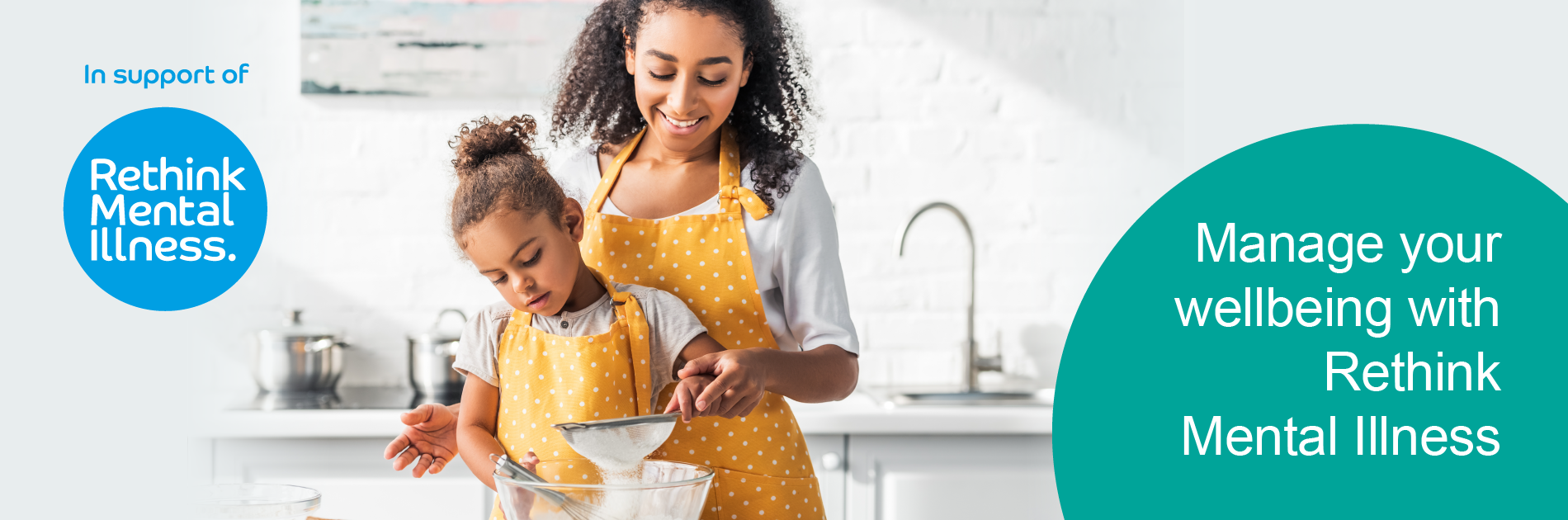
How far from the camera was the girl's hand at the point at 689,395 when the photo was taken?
86 cm

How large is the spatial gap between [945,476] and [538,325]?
103 cm

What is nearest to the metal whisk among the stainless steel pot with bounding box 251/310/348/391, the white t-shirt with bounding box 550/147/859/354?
the white t-shirt with bounding box 550/147/859/354

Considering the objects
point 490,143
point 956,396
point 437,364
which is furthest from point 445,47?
point 490,143

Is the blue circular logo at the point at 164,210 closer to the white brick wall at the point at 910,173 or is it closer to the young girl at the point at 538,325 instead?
the white brick wall at the point at 910,173

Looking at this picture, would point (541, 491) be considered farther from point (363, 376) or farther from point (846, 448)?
point (363, 376)

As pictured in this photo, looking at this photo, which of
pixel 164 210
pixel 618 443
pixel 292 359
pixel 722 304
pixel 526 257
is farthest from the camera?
pixel 292 359

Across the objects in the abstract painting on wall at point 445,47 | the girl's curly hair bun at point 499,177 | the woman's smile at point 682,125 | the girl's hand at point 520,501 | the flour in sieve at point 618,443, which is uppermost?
the abstract painting on wall at point 445,47

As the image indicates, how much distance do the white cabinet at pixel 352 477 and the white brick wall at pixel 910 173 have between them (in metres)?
0.43

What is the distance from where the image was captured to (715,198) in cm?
111

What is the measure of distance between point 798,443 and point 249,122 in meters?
1.60

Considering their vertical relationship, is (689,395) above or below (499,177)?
below

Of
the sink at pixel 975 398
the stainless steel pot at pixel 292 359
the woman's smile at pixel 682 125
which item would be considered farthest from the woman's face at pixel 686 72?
the stainless steel pot at pixel 292 359

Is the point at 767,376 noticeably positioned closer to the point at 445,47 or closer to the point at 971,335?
the point at 971,335

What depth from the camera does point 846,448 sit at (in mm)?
1854
